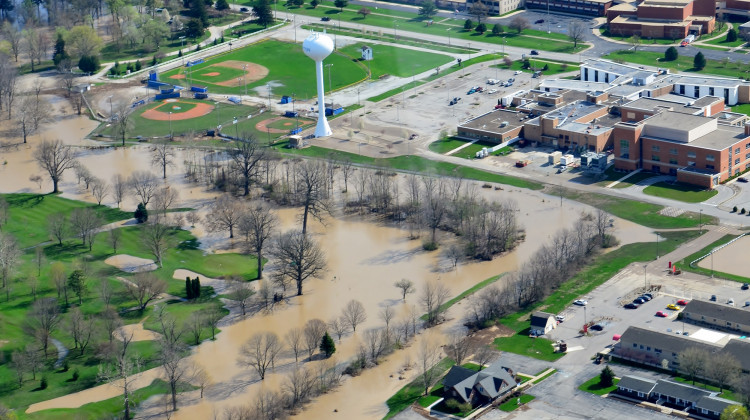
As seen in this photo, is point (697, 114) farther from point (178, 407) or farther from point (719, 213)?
point (178, 407)

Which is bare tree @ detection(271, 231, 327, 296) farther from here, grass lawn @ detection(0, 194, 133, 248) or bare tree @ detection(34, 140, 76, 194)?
bare tree @ detection(34, 140, 76, 194)

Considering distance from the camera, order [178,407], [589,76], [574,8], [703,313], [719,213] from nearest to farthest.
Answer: [178,407], [703,313], [719,213], [589,76], [574,8]

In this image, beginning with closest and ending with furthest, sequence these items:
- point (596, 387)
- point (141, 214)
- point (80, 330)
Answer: point (596, 387), point (80, 330), point (141, 214)

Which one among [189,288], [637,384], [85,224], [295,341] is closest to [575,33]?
[85,224]

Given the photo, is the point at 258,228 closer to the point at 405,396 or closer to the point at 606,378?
the point at 405,396

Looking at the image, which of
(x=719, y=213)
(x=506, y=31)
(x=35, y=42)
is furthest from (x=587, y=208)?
(x=35, y=42)

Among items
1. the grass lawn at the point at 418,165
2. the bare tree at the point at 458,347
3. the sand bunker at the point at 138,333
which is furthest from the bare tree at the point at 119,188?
the bare tree at the point at 458,347

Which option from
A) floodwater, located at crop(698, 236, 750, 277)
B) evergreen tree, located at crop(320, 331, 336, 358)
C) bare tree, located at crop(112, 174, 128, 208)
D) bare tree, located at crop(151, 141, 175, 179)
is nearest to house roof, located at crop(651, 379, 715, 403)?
floodwater, located at crop(698, 236, 750, 277)
